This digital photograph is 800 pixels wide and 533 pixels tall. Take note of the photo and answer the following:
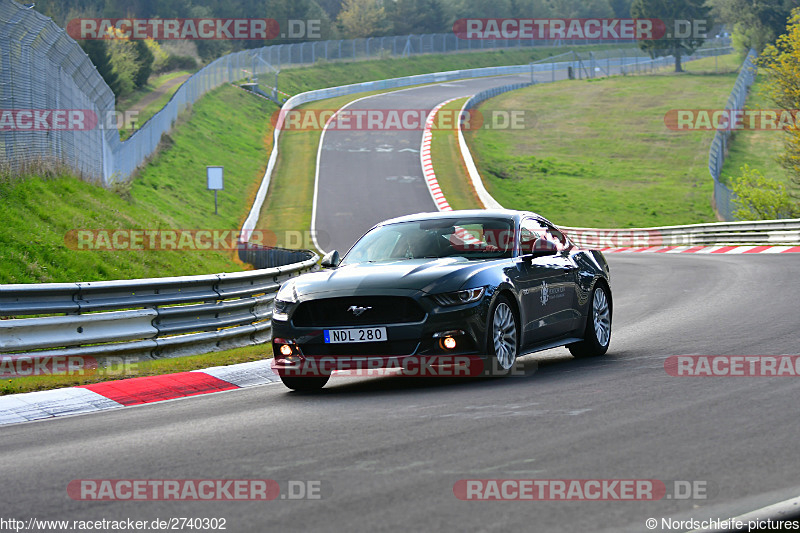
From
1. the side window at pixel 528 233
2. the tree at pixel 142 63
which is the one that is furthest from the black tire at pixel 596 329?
the tree at pixel 142 63

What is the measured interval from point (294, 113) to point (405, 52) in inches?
1435

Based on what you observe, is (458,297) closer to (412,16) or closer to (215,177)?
(215,177)

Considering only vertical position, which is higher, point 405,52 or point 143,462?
point 405,52

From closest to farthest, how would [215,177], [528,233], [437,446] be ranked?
[437,446]
[528,233]
[215,177]

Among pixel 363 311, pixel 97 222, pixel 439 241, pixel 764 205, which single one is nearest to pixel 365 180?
pixel 764 205

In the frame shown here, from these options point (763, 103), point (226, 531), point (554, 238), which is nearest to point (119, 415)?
point (226, 531)

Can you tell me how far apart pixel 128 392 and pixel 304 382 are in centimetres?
172

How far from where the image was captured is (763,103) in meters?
74.1

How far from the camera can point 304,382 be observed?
30.6 ft

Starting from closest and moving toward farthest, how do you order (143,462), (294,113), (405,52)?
(143,462) < (294,113) < (405,52)

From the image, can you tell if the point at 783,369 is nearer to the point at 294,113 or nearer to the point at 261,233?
the point at 261,233

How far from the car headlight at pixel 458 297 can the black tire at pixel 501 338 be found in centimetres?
21

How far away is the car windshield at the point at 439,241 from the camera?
9.80 meters

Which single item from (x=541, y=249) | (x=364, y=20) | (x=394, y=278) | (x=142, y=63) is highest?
(x=364, y=20)
